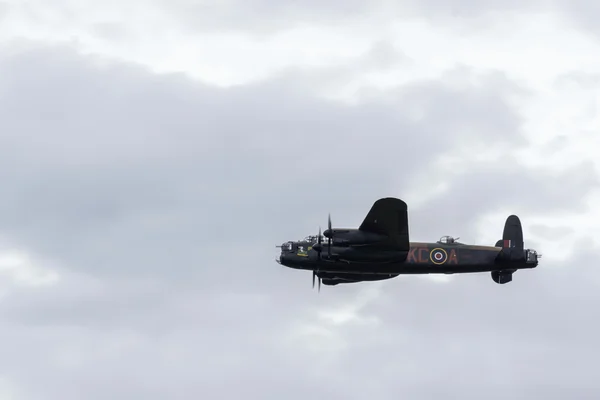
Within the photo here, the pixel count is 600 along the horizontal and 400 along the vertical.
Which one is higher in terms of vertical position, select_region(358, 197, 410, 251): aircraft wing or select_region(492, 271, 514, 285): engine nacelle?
select_region(358, 197, 410, 251): aircraft wing

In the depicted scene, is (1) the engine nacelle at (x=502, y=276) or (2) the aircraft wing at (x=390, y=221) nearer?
(2) the aircraft wing at (x=390, y=221)

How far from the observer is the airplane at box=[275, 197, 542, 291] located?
87.5 m

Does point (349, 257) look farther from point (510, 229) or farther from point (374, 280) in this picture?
point (510, 229)

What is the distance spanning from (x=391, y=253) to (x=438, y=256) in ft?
13.4

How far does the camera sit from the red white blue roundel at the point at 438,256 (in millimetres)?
90562

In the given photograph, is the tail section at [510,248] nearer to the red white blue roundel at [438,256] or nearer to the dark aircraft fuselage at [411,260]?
the dark aircraft fuselage at [411,260]

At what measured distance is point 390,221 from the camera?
8712cm

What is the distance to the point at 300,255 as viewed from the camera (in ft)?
294

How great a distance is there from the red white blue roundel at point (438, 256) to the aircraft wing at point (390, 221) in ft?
9.06

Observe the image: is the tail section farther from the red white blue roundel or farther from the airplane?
the red white blue roundel

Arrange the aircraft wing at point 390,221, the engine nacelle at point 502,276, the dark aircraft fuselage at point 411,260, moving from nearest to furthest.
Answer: the aircraft wing at point 390,221
the dark aircraft fuselage at point 411,260
the engine nacelle at point 502,276

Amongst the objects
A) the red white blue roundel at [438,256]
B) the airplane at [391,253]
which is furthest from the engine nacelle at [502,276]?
the red white blue roundel at [438,256]

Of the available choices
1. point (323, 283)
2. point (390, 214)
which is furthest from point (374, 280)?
point (390, 214)

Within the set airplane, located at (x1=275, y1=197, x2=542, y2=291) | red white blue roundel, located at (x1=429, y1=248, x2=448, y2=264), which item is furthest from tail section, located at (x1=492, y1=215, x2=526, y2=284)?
red white blue roundel, located at (x1=429, y1=248, x2=448, y2=264)
